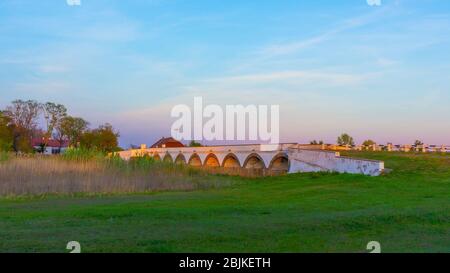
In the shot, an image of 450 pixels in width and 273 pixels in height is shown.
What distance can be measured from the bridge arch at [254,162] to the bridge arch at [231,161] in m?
1.35

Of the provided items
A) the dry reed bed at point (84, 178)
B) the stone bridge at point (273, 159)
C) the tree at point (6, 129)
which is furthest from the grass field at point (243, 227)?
the tree at point (6, 129)

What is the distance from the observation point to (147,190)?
20.6 metres

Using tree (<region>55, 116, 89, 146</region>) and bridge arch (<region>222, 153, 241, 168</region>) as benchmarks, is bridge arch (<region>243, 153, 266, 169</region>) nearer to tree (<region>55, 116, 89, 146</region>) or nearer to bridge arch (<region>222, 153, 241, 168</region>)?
bridge arch (<region>222, 153, 241, 168</region>)

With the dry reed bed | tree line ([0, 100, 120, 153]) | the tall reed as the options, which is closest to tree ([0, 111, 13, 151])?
tree line ([0, 100, 120, 153])

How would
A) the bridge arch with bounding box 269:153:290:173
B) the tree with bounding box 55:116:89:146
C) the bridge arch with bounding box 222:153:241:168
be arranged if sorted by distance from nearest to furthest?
the bridge arch with bounding box 269:153:290:173 → the bridge arch with bounding box 222:153:241:168 → the tree with bounding box 55:116:89:146

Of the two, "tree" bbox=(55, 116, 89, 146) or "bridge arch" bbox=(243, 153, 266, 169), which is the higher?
"tree" bbox=(55, 116, 89, 146)

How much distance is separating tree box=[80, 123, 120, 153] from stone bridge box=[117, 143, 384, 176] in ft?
22.2

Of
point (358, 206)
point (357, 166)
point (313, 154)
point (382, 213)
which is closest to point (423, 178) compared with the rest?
point (357, 166)

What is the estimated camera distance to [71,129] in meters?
71.1

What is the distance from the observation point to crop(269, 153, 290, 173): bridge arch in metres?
49.3

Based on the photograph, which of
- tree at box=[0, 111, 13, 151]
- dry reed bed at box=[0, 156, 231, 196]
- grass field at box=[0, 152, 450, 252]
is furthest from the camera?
tree at box=[0, 111, 13, 151]

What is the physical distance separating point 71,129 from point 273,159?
3261cm

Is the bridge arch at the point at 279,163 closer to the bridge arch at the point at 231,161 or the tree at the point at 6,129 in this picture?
the bridge arch at the point at 231,161

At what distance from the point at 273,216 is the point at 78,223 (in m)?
3.71
